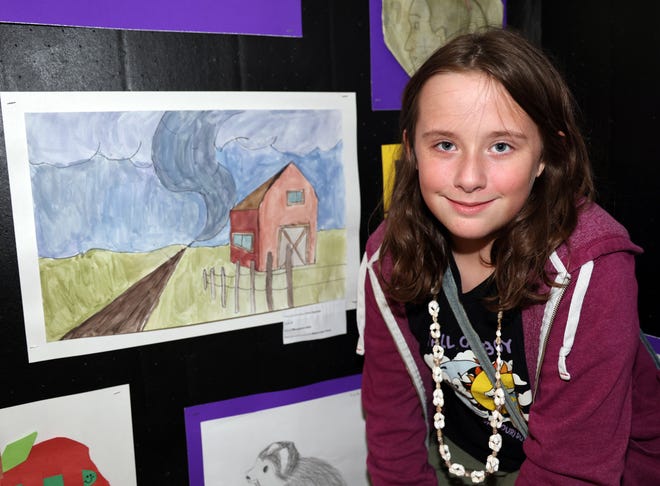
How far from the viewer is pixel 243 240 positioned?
898 millimetres

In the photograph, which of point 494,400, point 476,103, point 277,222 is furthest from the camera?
point 277,222

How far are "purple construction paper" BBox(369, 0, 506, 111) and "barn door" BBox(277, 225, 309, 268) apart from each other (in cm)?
23

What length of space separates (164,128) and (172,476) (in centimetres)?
53

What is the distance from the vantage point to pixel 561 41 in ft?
3.39

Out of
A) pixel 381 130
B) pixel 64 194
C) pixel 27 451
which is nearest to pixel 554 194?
pixel 381 130

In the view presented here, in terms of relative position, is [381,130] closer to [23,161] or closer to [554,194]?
[554,194]

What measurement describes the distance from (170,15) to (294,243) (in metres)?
0.37

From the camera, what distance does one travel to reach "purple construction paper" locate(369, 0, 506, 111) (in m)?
0.95

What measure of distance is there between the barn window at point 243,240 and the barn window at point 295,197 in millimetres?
77

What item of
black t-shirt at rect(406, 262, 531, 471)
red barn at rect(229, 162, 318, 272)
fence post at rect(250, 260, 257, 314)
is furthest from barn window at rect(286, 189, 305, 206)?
black t-shirt at rect(406, 262, 531, 471)

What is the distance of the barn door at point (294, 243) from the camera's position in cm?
93

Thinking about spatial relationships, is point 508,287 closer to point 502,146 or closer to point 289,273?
point 502,146

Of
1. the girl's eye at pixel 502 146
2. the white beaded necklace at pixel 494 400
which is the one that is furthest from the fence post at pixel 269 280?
the girl's eye at pixel 502 146

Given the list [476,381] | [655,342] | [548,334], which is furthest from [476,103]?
[655,342]
